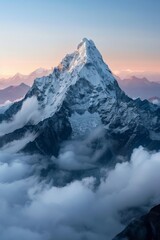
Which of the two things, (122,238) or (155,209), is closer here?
(122,238)

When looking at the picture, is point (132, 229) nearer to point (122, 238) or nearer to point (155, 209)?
point (122, 238)

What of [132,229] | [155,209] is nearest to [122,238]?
[132,229]

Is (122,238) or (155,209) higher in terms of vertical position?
(155,209)
